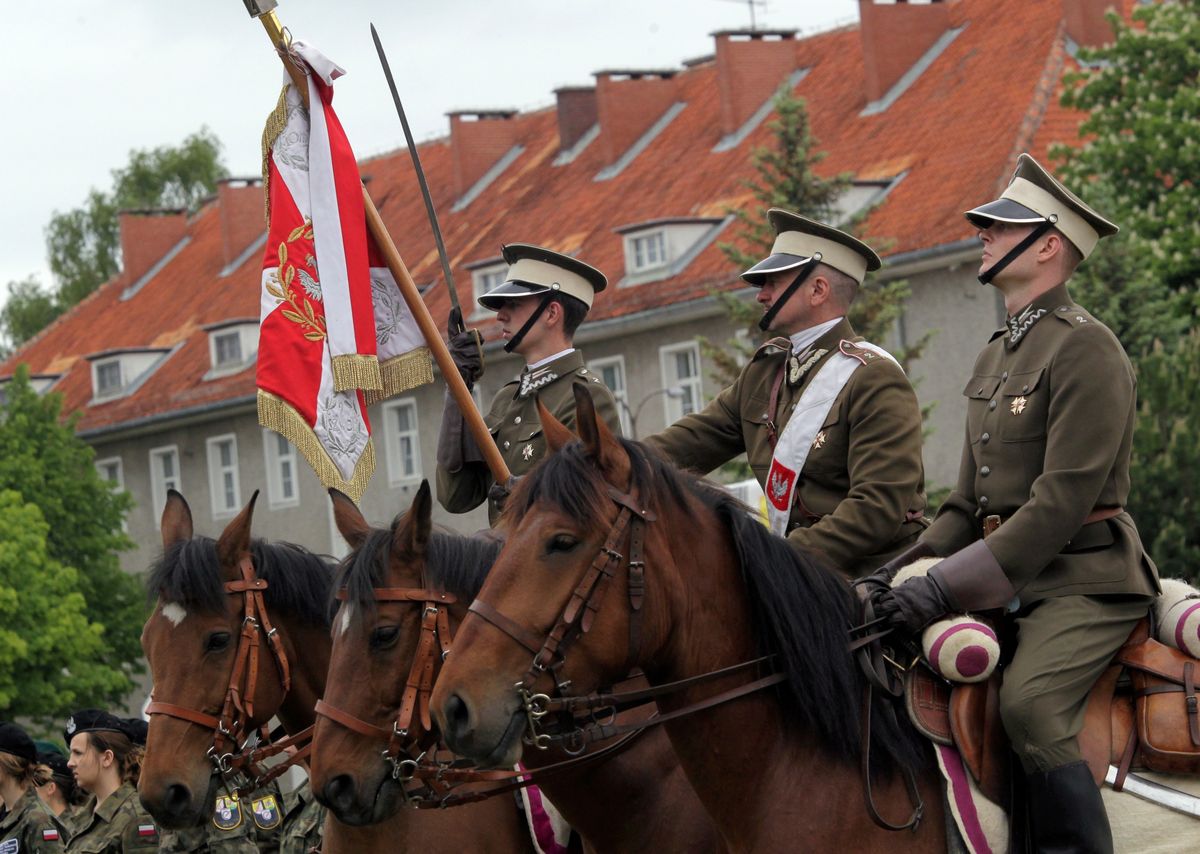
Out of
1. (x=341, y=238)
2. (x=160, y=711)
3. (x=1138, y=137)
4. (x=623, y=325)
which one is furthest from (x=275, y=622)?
(x=623, y=325)

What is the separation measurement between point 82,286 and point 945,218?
126 ft

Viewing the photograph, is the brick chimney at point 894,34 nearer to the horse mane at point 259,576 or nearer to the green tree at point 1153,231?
the green tree at point 1153,231

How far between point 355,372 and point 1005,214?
2930 millimetres

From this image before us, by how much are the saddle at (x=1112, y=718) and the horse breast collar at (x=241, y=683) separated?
9.83 ft

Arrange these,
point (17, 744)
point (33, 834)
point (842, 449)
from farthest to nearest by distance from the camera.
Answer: point (17, 744), point (33, 834), point (842, 449)

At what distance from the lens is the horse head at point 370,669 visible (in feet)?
23.0

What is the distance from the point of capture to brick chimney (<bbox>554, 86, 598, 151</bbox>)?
4719cm

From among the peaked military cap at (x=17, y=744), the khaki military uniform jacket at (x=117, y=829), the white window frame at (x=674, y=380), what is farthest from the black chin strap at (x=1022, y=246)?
the white window frame at (x=674, y=380)

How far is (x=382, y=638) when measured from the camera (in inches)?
287

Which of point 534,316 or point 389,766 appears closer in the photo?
point 389,766

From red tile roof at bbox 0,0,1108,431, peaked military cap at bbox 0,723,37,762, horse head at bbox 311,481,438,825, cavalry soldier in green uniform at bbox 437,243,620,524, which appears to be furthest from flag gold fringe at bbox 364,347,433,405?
red tile roof at bbox 0,0,1108,431

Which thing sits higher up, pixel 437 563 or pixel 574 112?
pixel 574 112

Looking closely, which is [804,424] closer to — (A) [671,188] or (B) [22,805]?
(B) [22,805]

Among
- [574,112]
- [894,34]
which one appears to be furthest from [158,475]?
[894,34]
